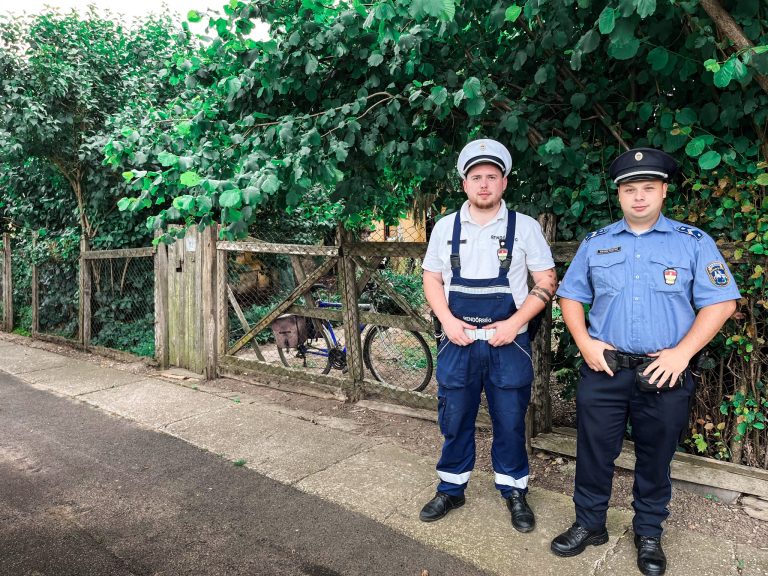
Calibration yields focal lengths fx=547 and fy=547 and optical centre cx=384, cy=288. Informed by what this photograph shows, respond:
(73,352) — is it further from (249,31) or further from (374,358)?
(249,31)

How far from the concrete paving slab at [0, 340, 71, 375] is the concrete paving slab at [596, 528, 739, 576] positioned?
22.5ft

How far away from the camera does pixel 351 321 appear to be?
5012mm

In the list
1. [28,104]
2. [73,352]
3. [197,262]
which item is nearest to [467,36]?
[197,262]

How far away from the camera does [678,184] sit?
3.23 meters

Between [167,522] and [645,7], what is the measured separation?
3380 millimetres

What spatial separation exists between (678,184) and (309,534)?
2894mm

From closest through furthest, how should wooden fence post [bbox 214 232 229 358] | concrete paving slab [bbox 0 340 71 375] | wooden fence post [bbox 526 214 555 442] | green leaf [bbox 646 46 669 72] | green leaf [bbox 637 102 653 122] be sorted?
green leaf [bbox 646 46 669 72] → green leaf [bbox 637 102 653 122] → wooden fence post [bbox 526 214 555 442] → wooden fence post [bbox 214 232 229 358] → concrete paving slab [bbox 0 340 71 375]

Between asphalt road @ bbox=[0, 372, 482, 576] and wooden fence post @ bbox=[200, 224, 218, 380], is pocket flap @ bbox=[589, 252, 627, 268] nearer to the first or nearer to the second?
asphalt road @ bbox=[0, 372, 482, 576]

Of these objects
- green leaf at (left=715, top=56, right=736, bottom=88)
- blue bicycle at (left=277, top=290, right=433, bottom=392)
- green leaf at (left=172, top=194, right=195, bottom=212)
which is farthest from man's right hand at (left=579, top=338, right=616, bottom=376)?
blue bicycle at (left=277, top=290, right=433, bottom=392)

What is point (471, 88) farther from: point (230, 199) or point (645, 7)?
point (230, 199)

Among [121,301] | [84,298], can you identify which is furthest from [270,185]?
[84,298]

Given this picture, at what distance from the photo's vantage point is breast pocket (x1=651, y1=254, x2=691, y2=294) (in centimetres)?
242

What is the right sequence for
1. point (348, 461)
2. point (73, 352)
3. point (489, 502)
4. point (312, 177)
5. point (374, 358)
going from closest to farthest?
1. point (489, 502)
2. point (312, 177)
3. point (348, 461)
4. point (374, 358)
5. point (73, 352)

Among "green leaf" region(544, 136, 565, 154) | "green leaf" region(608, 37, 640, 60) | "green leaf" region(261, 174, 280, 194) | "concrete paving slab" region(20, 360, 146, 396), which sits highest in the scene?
"green leaf" region(608, 37, 640, 60)
